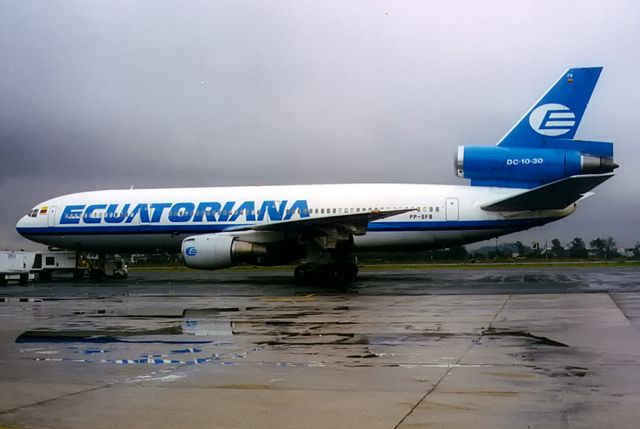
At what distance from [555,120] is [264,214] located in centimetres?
1229

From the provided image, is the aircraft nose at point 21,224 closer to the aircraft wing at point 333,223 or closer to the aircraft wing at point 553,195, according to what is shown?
the aircraft wing at point 333,223

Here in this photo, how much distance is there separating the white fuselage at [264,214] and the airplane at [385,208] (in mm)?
43

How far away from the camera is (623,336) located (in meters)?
10.1

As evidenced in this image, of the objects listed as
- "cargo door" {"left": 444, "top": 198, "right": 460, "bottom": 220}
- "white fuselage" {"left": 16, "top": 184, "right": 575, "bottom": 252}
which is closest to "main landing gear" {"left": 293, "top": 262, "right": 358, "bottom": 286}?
"white fuselage" {"left": 16, "top": 184, "right": 575, "bottom": 252}

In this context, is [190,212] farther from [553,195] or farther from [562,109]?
[562,109]

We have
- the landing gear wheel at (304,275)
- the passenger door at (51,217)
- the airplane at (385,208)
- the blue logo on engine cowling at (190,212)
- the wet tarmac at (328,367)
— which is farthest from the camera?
the passenger door at (51,217)

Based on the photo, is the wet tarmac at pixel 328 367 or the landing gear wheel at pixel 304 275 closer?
the wet tarmac at pixel 328 367

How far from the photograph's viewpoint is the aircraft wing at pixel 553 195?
24266 mm

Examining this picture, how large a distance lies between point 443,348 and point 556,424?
396 centimetres

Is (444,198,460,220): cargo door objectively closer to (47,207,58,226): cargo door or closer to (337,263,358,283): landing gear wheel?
(337,263,358,283): landing gear wheel

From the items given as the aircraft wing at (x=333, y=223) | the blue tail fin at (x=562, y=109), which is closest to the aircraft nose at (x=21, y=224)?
the aircraft wing at (x=333, y=223)

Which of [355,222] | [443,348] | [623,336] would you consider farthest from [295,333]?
[355,222]

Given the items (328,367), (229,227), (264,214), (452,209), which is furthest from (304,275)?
(328,367)

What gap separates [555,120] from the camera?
91.1 feet
